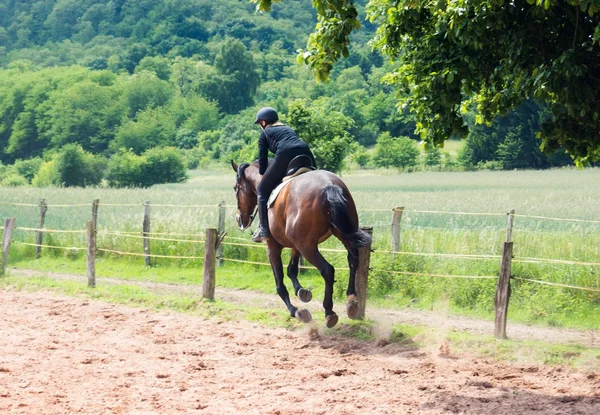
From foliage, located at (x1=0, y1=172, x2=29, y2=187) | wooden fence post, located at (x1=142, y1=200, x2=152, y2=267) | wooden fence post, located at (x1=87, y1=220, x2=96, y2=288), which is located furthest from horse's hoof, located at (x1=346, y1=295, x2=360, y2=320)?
foliage, located at (x1=0, y1=172, x2=29, y2=187)

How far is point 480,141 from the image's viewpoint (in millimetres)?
60500

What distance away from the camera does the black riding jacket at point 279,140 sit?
10.6m

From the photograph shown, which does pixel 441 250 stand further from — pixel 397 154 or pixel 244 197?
pixel 397 154

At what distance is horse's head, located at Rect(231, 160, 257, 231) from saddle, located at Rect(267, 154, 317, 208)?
1123 millimetres

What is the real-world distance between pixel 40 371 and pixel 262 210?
3488 mm

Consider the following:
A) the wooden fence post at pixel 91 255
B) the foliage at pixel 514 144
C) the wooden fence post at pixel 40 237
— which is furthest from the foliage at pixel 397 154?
the wooden fence post at pixel 91 255

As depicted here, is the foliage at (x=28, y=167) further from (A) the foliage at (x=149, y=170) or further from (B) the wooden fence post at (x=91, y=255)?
(B) the wooden fence post at (x=91, y=255)

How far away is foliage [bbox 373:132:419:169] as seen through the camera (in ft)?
201

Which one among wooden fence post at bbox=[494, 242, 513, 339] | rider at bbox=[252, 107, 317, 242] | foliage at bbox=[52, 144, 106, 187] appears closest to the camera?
wooden fence post at bbox=[494, 242, 513, 339]

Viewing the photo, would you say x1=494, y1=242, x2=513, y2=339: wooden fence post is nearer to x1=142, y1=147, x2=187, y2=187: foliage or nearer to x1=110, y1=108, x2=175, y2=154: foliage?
x1=142, y1=147, x2=187, y2=187: foliage

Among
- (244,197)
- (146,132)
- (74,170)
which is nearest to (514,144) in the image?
(74,170)

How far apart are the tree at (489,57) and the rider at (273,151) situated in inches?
40.3

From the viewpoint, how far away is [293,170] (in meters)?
10.6

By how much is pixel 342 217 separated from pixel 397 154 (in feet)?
172
